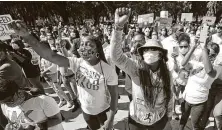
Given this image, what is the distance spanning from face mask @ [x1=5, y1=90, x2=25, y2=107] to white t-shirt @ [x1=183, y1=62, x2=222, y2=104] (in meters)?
2.31

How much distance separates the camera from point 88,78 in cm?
263

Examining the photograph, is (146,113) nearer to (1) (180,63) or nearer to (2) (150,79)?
(2) (150,79)

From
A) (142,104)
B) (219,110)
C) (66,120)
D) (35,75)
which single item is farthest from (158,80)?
(35,75)

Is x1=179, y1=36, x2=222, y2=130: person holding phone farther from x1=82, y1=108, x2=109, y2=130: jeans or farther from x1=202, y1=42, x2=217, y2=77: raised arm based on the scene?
x1=82, y1=108, x2=109, y2=130: jeans

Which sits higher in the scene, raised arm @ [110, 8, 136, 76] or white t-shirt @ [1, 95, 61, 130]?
raised arm @ [110, 8, 136, 76]

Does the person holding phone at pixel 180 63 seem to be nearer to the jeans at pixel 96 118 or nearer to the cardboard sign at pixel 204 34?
the cardboard sign at pixel 204 34

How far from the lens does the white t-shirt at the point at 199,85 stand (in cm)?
311

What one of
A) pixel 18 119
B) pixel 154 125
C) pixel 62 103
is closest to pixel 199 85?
pixel 154 125

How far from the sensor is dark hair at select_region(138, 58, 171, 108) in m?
2.23

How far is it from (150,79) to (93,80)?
0.71 meters

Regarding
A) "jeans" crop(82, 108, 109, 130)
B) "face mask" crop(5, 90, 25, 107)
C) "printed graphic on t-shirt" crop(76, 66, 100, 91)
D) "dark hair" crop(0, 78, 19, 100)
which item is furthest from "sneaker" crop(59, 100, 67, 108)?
"dark hair" crop(0, 78, 19, 100)

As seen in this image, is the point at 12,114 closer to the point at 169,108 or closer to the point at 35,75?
A: the point at 169,108

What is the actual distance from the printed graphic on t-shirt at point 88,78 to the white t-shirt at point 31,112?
1.98ft

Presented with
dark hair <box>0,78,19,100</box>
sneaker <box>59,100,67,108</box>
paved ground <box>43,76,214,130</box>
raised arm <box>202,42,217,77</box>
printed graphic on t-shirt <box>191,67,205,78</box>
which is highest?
dark hair <box>0,78,19,100</box>
